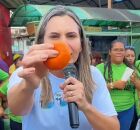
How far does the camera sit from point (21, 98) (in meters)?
1.88

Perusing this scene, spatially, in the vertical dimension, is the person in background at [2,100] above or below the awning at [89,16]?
below

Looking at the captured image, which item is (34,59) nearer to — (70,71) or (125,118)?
(70,71)

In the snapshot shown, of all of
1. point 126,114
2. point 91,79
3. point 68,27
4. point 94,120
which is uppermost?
point 68,27

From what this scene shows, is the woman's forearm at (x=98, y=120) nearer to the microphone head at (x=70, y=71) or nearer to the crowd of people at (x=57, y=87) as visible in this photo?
the crowd of people at (x=57, y=87)

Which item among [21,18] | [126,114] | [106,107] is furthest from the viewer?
[21,18]

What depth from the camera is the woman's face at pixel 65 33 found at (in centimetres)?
195

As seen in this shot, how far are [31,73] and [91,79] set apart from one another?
46 cm

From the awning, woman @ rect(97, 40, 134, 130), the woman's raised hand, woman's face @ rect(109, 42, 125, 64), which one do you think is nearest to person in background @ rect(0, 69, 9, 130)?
woman @ rect(97, 40, 134, 130)

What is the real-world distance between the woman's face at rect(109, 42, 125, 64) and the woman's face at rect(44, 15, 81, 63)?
4.44 m

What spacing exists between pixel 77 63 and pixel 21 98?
398 millimetres

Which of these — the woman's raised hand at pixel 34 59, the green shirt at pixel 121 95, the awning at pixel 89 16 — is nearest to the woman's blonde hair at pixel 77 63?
the woman's raised hand at pixel 34 59

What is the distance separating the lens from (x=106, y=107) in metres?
2.08

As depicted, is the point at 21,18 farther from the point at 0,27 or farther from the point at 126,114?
the point at 126,114

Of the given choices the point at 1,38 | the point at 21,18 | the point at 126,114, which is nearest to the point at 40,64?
the point at 126,114
